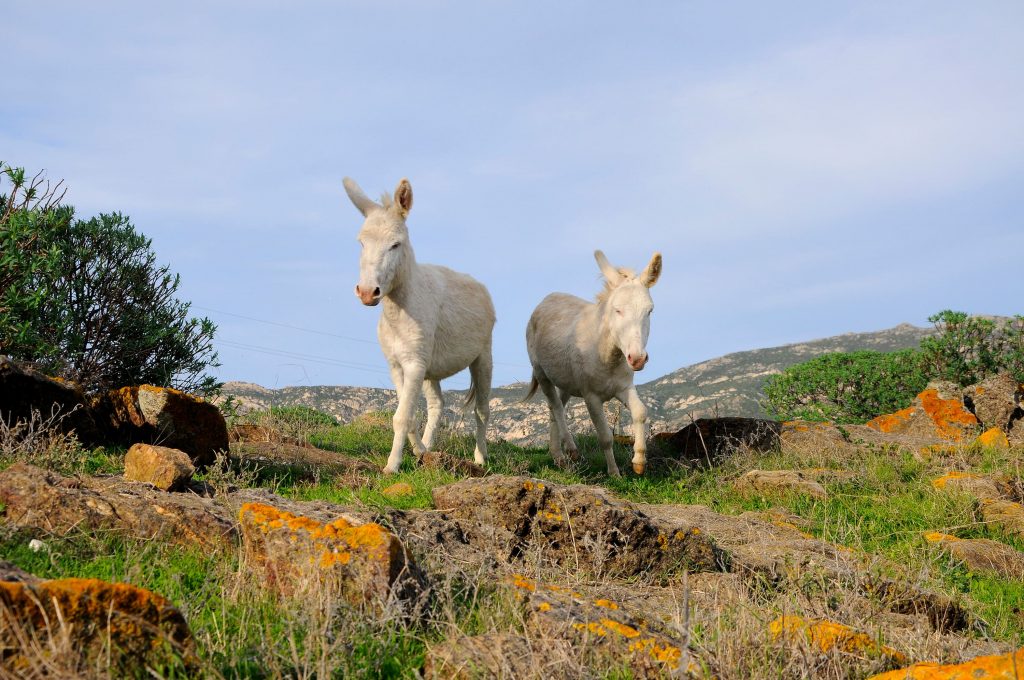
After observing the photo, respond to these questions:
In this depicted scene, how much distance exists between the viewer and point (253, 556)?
4.51m

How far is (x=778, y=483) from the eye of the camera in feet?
32.8

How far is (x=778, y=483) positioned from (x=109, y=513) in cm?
746

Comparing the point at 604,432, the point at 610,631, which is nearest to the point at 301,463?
the point at 604,432

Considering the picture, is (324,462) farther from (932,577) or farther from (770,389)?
(770,389)

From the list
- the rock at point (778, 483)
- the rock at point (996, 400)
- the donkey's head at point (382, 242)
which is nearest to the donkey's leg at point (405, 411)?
the donkey's head at point (382, 242)

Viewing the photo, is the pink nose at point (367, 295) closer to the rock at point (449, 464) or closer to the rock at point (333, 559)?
the rock at point (449, 464)

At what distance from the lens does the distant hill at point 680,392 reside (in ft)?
109

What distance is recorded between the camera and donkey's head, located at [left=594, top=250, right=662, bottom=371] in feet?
34.8

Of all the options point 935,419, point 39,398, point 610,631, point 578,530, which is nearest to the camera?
point 610,631

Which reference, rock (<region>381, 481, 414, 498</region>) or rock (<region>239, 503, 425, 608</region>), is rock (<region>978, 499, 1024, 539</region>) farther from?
rock (<region>239, 503, 425, 608</region>)

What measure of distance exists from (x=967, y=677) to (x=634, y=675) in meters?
1.27

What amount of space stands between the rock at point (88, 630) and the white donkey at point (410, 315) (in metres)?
6.38

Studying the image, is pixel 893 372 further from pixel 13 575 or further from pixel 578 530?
pixel 13 575

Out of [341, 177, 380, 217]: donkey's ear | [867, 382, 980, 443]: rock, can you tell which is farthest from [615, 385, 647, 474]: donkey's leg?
[867, 382, 980, 443]: rock
